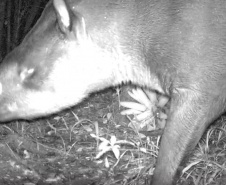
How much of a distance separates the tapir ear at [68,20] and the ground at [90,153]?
40.9 inches

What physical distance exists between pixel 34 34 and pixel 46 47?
13 cm

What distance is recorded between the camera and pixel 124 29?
344cm

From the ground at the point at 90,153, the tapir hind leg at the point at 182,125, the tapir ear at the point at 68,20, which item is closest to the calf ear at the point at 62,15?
the tapir ear at the point at 68,20

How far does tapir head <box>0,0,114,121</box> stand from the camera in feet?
11.2

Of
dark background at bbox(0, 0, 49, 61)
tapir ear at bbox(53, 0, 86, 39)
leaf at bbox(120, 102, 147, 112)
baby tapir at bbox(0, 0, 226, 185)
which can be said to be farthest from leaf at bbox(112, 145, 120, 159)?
dark background at bbox(0, 0, 49, 61)

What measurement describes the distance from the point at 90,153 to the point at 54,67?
1.07 meters

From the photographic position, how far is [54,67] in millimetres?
3482

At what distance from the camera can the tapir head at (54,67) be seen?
11.2 feet

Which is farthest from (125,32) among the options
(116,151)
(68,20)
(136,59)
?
(116,151)

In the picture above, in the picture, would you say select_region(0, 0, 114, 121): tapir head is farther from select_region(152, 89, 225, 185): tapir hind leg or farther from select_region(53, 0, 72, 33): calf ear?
select_region(152, 89, 225, 185): tapir hind leg

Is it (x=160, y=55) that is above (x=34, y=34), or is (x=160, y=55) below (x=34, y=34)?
below

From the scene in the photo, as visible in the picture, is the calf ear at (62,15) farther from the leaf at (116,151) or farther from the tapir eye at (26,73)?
the leaf at (116,151)

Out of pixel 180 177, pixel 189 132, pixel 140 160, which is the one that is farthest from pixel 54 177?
pixel 189 132

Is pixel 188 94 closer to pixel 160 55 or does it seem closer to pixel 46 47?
pixel 160 55
